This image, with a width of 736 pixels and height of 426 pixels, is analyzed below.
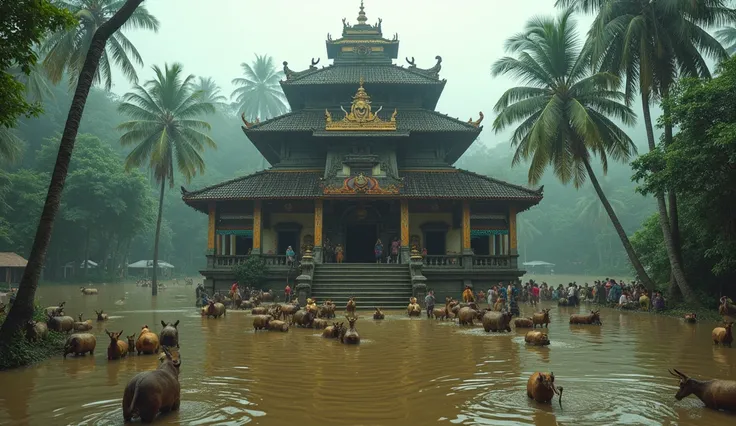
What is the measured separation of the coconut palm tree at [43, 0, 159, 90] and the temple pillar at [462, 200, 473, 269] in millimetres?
21580

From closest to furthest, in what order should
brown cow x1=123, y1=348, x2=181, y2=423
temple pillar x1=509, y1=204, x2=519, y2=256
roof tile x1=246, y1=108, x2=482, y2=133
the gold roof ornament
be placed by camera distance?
brown cow x1=123, y1=348, x2=181, y2=423
temple pillar x1=509, y1=204, x2=519, y2=256
the gold roof ornament
roof tile x1=246, y1=108, x2=482, y2=133

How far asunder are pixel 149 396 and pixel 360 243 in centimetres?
2558

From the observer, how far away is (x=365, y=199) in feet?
93.7

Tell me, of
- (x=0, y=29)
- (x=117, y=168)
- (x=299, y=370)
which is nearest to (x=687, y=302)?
(x=299, y=370)

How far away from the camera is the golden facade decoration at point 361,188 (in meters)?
27.6

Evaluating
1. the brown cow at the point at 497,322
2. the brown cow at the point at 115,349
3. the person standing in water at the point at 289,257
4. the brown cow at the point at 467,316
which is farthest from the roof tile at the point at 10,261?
the brown cow at the point at 497,322

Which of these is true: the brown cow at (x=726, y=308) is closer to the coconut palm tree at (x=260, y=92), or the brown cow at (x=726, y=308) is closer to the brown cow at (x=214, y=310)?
the brown cow at (x=214, y=310)

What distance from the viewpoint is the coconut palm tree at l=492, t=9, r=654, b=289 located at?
2498 cm

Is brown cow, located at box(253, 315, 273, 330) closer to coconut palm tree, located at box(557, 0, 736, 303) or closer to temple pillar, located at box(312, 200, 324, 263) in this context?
temple pillar, located at box(312, 200, 324, 263)

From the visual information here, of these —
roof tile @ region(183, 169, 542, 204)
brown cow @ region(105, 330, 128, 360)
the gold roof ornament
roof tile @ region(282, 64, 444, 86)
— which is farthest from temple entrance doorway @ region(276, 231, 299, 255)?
brown cow @ region(105, 330, 128, 360)

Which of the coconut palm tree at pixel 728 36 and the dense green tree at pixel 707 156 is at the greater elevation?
the coconut palm tree at pixel 728 36

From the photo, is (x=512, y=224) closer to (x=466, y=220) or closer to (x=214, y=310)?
(x=466, y=220)

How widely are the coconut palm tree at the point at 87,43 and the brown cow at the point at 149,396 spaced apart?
Answer: 25.7 meters

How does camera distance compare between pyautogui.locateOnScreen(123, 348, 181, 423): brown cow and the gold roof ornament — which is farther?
the gold roof ornament
